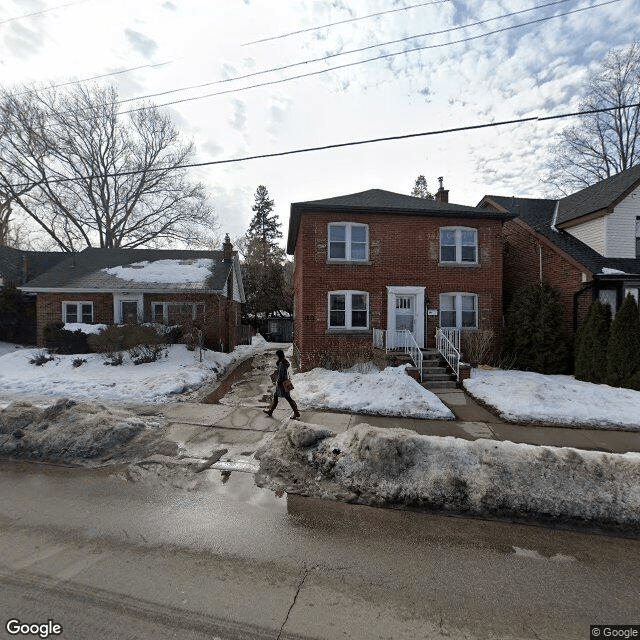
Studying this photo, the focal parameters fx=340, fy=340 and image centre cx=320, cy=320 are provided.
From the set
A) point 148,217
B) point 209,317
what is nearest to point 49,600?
point 209,317

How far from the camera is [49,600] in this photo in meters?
2.74

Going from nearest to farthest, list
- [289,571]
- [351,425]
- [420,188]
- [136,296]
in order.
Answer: [289,571] → [351,425] → [136,296] → [420,188]

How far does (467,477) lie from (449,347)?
803 centimetres

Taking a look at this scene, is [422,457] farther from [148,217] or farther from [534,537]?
[148,217]

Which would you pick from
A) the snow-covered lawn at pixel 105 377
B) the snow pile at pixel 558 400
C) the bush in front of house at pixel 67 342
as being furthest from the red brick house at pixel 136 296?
the snow pile at pixel 558 400

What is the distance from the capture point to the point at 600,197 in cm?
1396

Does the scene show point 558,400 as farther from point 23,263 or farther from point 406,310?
point 23,263

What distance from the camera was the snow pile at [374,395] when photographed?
8.16 metres

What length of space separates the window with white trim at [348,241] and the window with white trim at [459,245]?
A: 3.16m

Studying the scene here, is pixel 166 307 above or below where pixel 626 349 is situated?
above

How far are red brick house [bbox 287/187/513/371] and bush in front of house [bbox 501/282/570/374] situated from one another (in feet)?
3.48

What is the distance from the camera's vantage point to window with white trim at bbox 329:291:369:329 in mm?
13000

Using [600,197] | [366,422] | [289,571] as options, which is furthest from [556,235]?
[289,571]

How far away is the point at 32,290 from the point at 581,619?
22612 mm
